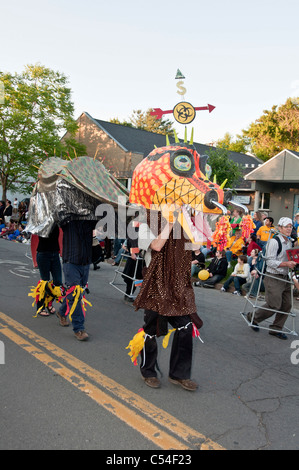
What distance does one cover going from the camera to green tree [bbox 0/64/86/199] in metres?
22.4

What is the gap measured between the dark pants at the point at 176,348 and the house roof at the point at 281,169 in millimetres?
18826

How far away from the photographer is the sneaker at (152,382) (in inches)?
149

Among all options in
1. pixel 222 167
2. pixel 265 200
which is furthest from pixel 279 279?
pixel 265 200

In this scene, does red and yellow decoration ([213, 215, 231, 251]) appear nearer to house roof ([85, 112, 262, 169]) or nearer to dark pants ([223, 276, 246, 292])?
dark pants ([223, 276, 246, 292])

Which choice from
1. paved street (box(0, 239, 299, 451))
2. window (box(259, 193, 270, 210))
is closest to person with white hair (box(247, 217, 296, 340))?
paved street (box(0, 239, 299, 451))

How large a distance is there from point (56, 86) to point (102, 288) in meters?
18.9

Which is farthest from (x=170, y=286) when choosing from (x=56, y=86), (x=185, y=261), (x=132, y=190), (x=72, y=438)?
(x=56, y=86)

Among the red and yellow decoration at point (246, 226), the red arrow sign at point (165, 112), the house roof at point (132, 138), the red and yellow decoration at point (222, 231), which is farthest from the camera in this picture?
the house roof at point (132, 138)

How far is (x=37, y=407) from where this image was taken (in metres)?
3.28

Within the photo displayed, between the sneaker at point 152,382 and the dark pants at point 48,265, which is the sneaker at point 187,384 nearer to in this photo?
the sneaker at point 152,382

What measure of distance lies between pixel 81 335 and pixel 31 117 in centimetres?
2093

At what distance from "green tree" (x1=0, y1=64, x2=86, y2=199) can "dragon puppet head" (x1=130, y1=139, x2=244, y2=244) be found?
747 inches

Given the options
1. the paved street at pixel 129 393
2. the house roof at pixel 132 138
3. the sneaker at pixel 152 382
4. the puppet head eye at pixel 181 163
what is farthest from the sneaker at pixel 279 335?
the house roof at pixel 132 138
